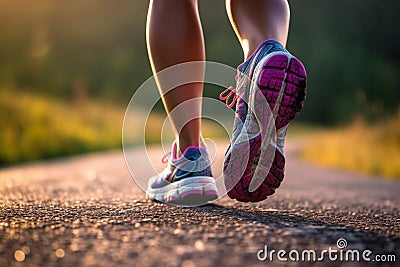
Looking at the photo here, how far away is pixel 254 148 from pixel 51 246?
0.65 meters

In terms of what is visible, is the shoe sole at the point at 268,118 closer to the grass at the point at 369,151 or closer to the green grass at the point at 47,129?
the grass at the point at 369,151

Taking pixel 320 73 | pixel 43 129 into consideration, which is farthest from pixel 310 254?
pixel 320 73

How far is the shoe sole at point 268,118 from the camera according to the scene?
143 cm

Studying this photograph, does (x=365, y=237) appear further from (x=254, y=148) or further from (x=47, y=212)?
(x=47, y=212)

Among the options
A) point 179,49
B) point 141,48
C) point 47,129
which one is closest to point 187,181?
point 179,49

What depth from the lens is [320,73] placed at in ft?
121

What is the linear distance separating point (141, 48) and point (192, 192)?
1039 inches

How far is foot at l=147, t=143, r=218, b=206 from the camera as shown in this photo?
162 centimetres

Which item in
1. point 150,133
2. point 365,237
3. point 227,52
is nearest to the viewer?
point 365,237

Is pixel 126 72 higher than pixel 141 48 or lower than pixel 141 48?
lower

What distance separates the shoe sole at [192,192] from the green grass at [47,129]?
4854 millimetres

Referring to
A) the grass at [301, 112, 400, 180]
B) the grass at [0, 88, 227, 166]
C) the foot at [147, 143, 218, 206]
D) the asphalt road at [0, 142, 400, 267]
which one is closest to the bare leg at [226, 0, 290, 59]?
the foot at [147, 143, 218, 206]

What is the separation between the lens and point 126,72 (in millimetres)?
23516

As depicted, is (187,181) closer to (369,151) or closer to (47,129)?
(369,151)
